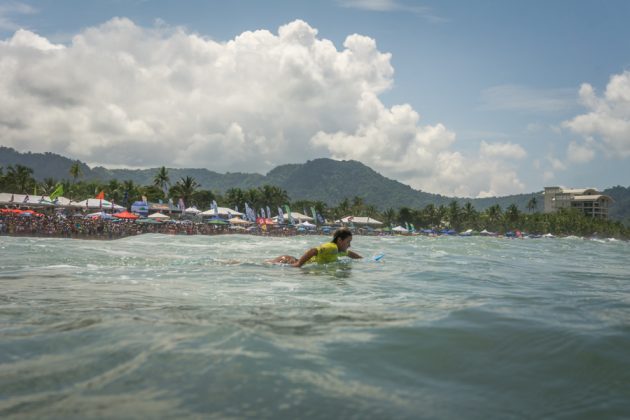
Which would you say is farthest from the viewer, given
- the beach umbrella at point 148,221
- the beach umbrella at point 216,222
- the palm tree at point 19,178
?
the palm tree at point 19,178

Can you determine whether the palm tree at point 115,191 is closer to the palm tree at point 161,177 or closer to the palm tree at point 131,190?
the palm tree at point 131,190

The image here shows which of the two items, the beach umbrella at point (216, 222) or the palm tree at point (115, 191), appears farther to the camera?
the palm tree at point (115, 191)

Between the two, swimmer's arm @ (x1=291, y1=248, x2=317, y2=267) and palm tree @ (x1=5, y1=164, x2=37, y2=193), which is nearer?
swimmer's arm @ (x1=291, y1=248, x2=317, y2=267)

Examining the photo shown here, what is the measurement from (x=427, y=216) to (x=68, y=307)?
149 m

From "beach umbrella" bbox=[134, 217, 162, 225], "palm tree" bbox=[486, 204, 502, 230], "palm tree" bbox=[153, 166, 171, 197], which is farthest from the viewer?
"palm tree" bbox=[486, 204, 502, 230]

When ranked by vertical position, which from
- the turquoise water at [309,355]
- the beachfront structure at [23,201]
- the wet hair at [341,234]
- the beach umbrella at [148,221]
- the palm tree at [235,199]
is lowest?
the turquoise water at [309,355]

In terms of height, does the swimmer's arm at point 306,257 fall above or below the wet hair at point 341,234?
below

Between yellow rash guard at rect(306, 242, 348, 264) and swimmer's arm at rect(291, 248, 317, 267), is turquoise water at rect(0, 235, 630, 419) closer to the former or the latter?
swimmer's arm at rect(291, 248, 317, 267)

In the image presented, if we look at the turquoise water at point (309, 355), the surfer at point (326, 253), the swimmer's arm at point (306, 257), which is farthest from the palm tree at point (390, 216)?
the turquoise water at point (309, 355)

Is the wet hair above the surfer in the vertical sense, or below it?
above

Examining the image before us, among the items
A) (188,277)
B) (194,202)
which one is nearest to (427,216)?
(194,202)

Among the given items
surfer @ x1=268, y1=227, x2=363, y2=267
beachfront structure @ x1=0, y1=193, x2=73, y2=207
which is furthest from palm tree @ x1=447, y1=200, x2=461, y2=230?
surfer @ x1=268, y1=227, x2=363, y2=267

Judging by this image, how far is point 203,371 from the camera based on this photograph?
9.34 ft

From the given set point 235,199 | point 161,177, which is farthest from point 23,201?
point 235,199
